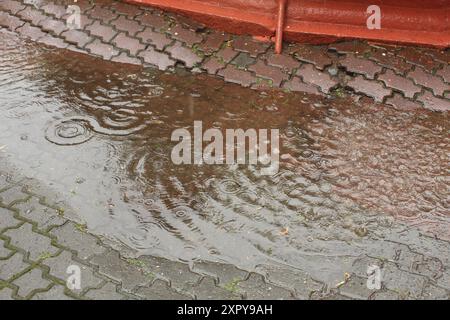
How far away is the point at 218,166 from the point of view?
18.4 ft

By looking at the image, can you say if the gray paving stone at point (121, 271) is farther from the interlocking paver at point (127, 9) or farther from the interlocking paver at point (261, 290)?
the interlocking paver at point (127, 9)

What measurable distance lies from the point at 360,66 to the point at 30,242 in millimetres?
4386

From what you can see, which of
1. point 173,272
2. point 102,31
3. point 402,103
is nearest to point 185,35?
point 102,31

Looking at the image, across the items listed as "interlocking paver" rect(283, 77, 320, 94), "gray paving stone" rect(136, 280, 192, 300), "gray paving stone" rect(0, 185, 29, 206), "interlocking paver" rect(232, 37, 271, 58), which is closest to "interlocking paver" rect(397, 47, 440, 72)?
"interlocking paver" rect(283, 77, 320, 94)

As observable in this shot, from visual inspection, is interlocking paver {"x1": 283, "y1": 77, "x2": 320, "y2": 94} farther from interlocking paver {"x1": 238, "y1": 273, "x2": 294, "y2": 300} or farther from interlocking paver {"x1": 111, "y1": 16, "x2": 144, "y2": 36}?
interlocking paver {"x1": 238, "y1": 273, "x2": 294, "y2": 300}

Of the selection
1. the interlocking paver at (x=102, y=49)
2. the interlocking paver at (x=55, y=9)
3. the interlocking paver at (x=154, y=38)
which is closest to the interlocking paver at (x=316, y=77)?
the interlocking paver at (x=154, y=38)

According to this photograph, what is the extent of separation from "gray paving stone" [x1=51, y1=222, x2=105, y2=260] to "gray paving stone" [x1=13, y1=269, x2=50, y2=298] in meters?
0.36

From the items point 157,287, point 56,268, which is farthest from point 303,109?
point 56,268

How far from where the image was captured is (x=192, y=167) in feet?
18.4

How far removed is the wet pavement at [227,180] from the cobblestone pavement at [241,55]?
33 millimetres

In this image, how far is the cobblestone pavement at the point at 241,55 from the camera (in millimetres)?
6633

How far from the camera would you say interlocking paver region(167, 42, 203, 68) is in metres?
7.05

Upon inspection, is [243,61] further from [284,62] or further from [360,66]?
[360,66]

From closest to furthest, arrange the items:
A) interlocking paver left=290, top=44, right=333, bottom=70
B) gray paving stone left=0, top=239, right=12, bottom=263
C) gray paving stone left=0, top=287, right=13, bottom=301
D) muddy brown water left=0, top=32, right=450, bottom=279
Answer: gray paving stone left=0, top=287, right=13, bottom=301, gray paving stone left=0, top=239, right=12, bottom=263, muddy brown water left=0, top=32, right=450, bottom=279, interlocking paver left=290, top=44, right=333, bottom=70
